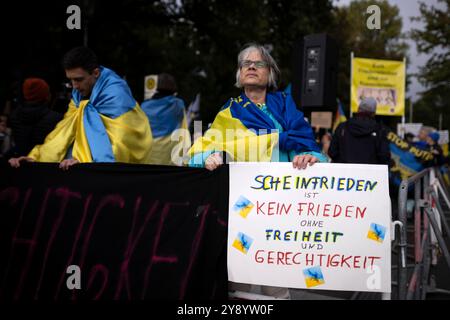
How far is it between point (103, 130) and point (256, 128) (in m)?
1.07

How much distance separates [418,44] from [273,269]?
18.9 meters

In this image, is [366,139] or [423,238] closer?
[423,238]

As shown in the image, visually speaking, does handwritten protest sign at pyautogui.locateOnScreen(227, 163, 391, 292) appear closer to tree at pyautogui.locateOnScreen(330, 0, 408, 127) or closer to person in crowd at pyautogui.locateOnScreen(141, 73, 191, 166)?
person in crowd at pyautogui.locateOnScreen(141, 73, 191, 166)

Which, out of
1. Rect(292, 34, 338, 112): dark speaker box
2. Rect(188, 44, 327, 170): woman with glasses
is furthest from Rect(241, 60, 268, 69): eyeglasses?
Rect(292, 34, 338, 112): dark speaker box

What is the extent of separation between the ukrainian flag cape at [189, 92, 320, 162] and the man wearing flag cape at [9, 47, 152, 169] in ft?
2.03

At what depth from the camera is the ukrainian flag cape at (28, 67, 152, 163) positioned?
3.47 m

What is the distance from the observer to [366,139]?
5.91 m

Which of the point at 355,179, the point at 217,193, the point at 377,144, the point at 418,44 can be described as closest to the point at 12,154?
the point at 217,193

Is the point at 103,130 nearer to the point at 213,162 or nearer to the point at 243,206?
the point at 213,162

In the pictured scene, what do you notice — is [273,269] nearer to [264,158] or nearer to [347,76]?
[264,158]

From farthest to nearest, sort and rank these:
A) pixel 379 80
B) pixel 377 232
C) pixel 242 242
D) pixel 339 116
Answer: pixel 379 80, pixel 339 116, pixel 242 242, pixel 377 232

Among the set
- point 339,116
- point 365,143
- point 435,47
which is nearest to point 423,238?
point 365,143

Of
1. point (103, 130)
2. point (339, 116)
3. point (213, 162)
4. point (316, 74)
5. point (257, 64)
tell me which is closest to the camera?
point (213, 162)

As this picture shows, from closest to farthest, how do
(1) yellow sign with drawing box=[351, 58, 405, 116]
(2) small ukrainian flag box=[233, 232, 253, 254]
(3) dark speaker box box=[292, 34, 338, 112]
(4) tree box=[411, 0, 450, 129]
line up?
1. (2) small ukrainian flag box=[233, 232, 253, 254]
2. (3) dark speaker box box=[292, 34, 338, 112]
3. (1) yellow sign with drawing box=[351, 58, 405, 116]
4. (4) tree box=[411, 0, 450, 129]
